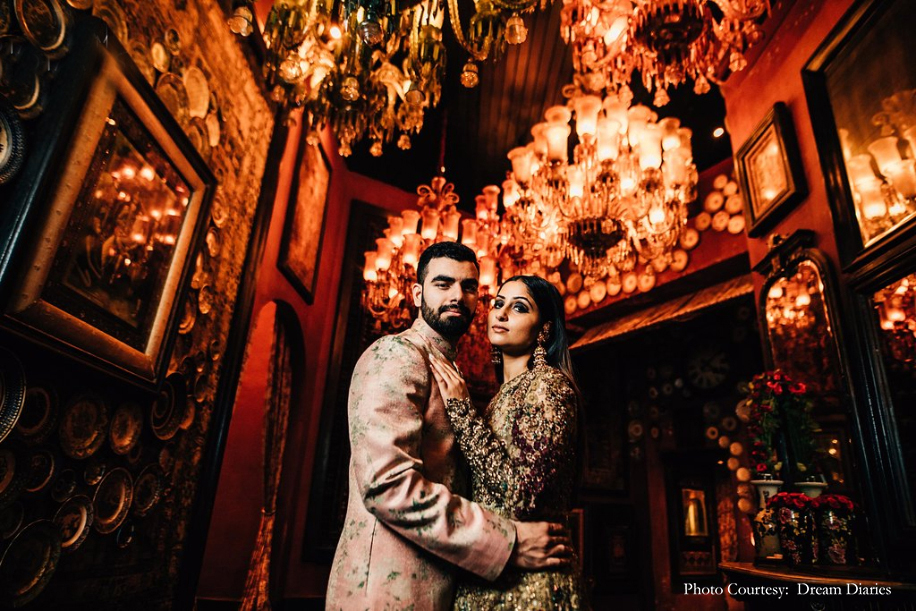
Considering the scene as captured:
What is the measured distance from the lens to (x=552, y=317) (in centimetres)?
193

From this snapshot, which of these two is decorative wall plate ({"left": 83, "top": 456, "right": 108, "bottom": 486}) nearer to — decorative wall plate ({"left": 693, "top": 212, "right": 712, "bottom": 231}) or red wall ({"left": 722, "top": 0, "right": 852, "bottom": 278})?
red wall ({"left": 722, "top": 0, "right": 852, "bottom": 278})

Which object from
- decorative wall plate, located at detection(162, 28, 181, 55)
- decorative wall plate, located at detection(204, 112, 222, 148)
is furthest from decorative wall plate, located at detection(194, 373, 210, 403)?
decorative wall plate, located at detection(162, 28, 181, 55)

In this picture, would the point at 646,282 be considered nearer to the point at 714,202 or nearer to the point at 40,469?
the point at 714,202

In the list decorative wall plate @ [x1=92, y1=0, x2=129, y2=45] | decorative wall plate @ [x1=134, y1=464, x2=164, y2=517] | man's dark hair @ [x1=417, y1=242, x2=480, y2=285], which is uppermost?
decorative wall plate @ [x1=92, y1=0, x2=129, y2=45]

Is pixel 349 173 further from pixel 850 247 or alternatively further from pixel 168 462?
pixel 850 247

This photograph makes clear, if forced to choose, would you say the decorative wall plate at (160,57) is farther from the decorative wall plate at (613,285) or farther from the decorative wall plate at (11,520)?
the decorative wall plate at (613,285)

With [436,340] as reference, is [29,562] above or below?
below

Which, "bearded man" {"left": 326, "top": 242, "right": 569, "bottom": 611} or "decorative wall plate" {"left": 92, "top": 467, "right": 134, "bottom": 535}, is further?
"decorative wall plate" {"left": 92, "top": 467, "right": 134, "bottom": 535}

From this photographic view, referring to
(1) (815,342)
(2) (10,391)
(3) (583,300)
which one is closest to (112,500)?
(2) (10,391)

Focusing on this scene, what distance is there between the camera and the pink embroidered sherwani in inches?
A: 51.0

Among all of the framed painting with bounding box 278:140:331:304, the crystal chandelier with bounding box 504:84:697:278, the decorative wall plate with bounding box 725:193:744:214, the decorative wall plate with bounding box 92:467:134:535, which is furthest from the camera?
the decorative wall plate with bounding box 725:193:744:214

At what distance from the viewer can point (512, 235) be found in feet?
17.7

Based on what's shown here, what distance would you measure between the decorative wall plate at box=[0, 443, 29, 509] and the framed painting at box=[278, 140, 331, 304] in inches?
115

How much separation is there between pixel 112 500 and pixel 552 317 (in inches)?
80.0
